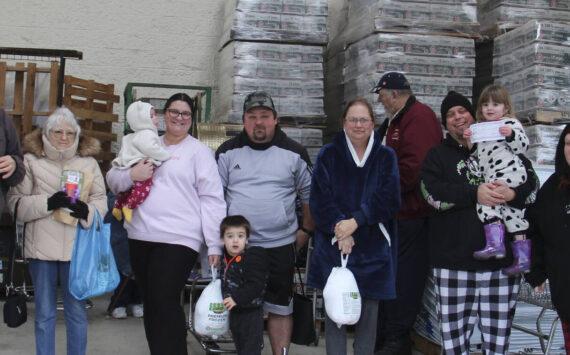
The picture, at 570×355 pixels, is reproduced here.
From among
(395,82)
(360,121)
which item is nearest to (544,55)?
(395,82)

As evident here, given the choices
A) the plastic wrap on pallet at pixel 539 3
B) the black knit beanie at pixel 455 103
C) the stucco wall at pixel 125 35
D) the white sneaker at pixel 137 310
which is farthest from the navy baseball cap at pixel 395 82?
the stucco wall at pixel 125 35

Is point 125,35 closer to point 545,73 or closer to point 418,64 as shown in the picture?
point 418,64

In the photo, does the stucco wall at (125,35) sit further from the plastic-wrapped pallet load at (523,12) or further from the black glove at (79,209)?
the black glove at (79,209)

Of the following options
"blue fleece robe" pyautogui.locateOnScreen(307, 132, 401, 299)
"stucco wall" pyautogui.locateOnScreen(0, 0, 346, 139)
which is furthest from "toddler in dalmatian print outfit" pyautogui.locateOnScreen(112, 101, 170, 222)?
"stucco wall" pyautogui.locateOnScreen(0, 0, 346, 139)

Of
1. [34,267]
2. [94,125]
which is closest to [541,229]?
[34,267]

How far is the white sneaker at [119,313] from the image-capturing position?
19.2ft

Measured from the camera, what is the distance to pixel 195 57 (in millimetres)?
8086

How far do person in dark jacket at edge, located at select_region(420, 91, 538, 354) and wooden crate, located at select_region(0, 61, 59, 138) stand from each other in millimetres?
4158

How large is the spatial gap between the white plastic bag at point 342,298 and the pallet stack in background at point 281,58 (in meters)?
2.84

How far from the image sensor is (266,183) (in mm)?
4137

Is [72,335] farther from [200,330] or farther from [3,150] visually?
[3,150]

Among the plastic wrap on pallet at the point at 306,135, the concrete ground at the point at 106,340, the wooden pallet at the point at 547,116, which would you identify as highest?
the wooden pallet at the point at 547,116

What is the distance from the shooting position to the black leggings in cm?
378

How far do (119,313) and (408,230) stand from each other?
9.49ft
